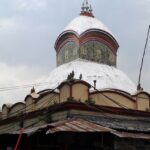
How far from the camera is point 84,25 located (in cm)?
2617

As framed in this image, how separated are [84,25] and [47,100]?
6.14 metres

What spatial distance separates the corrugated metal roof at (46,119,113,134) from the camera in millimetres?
16359

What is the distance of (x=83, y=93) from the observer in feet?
67.1

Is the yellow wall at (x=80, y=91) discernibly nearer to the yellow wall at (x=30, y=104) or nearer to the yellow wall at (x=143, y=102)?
the yellow wall at (x=143, y=102)

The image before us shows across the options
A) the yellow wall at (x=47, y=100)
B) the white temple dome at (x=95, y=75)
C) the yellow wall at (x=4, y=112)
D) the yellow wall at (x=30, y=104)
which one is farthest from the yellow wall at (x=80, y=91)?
the yellow wall at (x=4, y=112)

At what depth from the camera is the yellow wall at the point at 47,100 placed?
21.4 metres

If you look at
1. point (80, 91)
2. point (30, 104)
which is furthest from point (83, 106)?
point (30, 104)

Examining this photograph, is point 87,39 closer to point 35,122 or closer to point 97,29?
point 97,29

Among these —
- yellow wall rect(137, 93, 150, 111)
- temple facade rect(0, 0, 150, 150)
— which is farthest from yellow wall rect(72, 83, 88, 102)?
yellow wall rect(137, 93, 150, 111)

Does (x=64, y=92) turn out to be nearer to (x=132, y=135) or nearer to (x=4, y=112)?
(x=132, y=135)

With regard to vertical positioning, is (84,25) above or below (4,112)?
above

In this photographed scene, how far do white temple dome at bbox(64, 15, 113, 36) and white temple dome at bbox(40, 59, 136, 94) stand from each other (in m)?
2.05

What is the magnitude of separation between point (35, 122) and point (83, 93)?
2.66 m

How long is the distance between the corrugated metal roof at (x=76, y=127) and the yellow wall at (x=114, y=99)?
120 inches
